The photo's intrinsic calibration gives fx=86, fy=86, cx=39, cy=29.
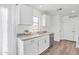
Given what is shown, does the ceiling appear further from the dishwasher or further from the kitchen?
the dishwasher

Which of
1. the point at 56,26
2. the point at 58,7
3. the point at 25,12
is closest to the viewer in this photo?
the point at 58,7

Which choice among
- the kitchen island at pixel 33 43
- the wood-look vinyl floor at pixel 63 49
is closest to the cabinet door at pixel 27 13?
the kitchen island at pixel 33 43

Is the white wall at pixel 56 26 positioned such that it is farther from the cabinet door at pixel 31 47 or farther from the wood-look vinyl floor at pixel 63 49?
the cabinet door at pixel 31 47

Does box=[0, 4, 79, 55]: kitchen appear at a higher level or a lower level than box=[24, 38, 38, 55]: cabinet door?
higher

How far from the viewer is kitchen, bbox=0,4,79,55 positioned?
1.27 m

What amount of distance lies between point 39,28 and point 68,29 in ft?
1.49

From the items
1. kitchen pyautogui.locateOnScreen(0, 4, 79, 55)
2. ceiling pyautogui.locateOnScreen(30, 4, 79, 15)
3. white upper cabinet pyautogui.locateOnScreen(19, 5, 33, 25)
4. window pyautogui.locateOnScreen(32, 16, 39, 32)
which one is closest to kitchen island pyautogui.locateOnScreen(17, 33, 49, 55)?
kitchen pyautogui.locateOnScreen(0, 4, 79, 55)

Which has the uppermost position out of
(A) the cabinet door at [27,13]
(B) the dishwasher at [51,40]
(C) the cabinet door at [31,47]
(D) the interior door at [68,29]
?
(A) the cabinet door at [27,13]

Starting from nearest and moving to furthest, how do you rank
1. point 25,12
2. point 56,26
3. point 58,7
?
1. point 58,7
2. point 56,26
3. point 25,12

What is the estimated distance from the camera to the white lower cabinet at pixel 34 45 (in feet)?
4.38

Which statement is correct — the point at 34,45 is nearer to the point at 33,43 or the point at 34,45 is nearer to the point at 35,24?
the point at 33,43

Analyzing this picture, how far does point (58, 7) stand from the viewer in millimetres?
1270

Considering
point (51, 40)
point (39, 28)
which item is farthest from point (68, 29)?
point (39, 28)
